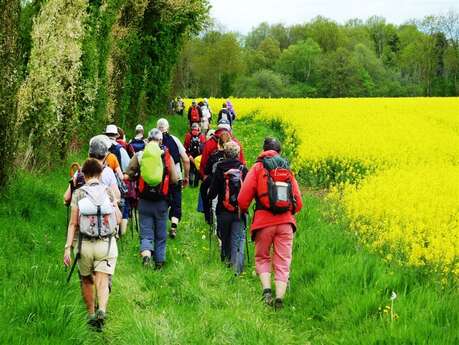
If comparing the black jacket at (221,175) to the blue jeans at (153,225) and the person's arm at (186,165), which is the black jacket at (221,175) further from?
the person's arm at (186,165)

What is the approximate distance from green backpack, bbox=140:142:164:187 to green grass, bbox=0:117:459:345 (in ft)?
3.85

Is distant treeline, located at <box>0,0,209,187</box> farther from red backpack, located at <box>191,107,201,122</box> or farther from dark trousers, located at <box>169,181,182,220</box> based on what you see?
dark trousers, located at <box>169,181,182,220</box>

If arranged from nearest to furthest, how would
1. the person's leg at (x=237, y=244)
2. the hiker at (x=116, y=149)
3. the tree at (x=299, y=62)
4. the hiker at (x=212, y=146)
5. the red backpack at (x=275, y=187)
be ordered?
the red backpack at (x=275, y=187) → the person's leg at (x=237, y=244) → the hiker at (x=212, y=146) → the hiker at (x=116, y=149) → the tree at (x=299, y=62)

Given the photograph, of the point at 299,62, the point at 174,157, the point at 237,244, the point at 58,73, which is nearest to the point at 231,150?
the point at 237,244

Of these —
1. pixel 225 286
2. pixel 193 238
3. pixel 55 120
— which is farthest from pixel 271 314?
pixel 55 120

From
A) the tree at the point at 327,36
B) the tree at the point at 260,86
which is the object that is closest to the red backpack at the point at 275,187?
the tree at the point at 260,86

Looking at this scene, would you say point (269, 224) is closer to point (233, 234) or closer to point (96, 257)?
point (233, 234)

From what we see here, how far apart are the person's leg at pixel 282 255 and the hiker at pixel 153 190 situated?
1874 millimetres

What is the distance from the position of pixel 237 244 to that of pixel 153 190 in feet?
4.37

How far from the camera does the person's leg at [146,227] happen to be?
880cm

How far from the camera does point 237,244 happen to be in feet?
28.8

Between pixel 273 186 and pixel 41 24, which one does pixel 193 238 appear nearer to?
pixel 273 186

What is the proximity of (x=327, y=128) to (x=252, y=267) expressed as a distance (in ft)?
49.1

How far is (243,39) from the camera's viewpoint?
129 meters
